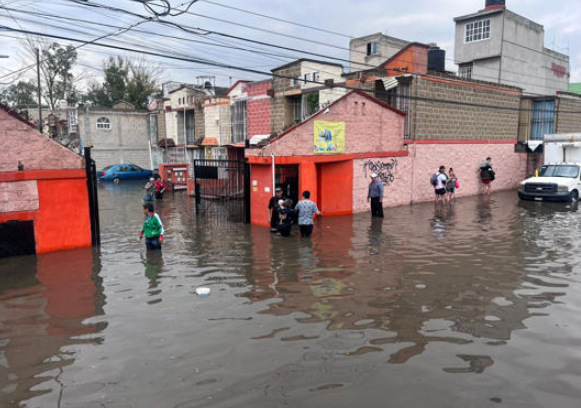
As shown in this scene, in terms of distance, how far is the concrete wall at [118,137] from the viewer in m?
35.0

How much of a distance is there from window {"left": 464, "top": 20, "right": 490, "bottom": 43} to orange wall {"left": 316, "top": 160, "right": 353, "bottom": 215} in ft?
81.4

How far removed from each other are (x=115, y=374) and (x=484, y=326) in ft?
16.5

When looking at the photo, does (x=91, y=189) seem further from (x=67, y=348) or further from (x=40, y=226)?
(x=67, y=348)

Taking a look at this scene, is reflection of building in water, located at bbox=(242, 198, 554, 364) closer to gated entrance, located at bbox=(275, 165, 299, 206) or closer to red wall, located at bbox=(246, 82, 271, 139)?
gated entrance, located at bbox=(275, 165, 299, 206)

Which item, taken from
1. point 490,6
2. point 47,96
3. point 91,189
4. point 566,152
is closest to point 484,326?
point 91,189

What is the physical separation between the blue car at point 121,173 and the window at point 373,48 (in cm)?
2102

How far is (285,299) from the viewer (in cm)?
758

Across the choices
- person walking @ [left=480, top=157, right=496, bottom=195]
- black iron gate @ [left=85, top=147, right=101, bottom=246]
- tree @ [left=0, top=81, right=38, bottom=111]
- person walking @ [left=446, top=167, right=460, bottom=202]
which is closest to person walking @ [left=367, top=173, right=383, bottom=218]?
person walking @ [left=446, top=167, right=460, bottom=202]

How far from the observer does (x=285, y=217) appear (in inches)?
483

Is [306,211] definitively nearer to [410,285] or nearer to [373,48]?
[410,285]

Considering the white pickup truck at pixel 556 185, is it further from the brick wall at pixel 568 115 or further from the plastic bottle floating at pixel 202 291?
the plastic bottle floating at pixel 202 291

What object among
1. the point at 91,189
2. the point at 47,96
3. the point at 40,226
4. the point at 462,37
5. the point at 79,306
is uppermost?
the point at 462,37

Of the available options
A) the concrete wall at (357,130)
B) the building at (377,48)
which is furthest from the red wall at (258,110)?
the building at (377,48)

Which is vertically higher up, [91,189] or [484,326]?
[91,189]
